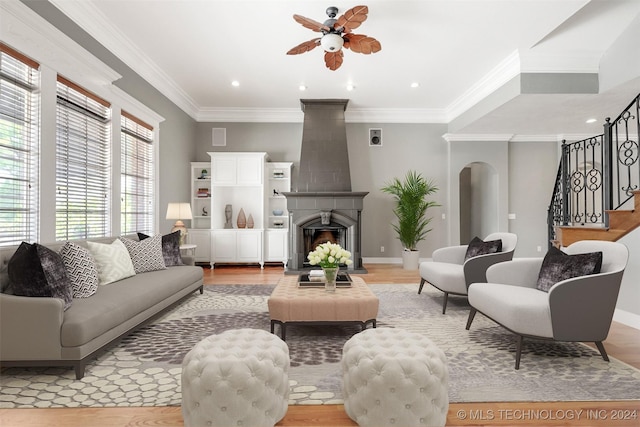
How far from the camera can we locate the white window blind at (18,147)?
2.83 meters

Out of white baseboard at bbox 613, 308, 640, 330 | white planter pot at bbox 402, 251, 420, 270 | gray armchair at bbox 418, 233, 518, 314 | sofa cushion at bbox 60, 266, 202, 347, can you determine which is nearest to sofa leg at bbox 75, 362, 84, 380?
sofa cushion at bbox 60, 266, 202, 347

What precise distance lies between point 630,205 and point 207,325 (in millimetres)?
8882

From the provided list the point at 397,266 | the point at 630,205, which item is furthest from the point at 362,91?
the point at 630,205

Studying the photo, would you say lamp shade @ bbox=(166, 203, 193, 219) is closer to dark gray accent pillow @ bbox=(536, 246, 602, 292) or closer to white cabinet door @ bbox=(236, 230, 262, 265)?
white cabinet door @ bbox=(236, 230, 262, 265)

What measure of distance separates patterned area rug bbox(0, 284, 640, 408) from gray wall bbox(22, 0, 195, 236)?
295cm

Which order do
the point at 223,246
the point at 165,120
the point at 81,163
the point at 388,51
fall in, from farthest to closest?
the point at 223,246, the point at 165,120, the point at 388,51, the point at 81,163

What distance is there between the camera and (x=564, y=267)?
8.93 feet

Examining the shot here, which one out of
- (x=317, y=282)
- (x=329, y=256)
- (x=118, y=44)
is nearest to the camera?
(x=329, y=256)

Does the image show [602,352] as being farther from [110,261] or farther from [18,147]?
[18,147]

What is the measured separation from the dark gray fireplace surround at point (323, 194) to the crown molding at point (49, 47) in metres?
3.47

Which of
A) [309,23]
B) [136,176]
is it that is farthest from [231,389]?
[136,176]

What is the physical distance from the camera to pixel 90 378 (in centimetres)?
226

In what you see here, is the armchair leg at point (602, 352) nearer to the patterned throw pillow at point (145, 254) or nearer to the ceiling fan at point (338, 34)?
the ceiling fan at point (338, 34)

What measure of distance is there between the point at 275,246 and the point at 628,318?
17.3ft
